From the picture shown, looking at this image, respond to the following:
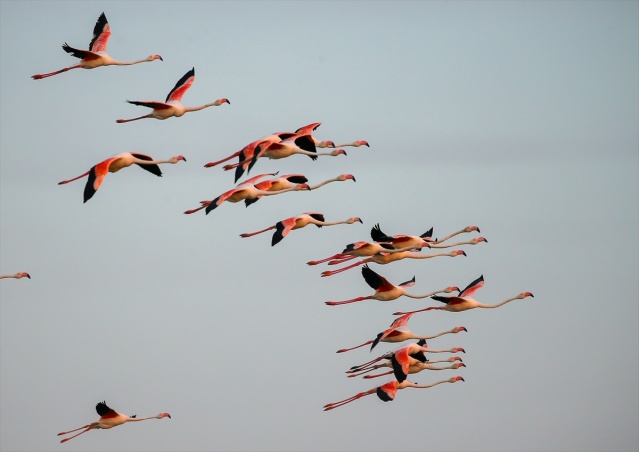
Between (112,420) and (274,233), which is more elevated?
(274,233)

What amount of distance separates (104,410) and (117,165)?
803cm

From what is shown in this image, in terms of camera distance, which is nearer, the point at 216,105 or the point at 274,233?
the point at 274,233

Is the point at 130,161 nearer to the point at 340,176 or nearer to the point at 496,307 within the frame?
the point at 340,176

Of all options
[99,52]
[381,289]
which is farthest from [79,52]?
[381,289]

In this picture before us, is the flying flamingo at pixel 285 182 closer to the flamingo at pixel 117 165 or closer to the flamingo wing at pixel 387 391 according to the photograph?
the flamingo at pixel 117 165

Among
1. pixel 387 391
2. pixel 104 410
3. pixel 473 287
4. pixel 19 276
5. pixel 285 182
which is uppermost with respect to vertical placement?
pixel 285 182

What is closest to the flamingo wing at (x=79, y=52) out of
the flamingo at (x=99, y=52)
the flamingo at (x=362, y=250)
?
the flamingo at (x=99, y=52)

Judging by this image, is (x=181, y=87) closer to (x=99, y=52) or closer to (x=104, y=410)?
(x=99, y=52)

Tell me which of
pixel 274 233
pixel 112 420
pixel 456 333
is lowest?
pixel 112 420

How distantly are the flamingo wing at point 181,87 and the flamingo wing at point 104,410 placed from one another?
8.55m

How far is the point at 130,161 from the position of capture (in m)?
46.8

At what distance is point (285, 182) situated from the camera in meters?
49.1

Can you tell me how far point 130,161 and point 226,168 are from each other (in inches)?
102

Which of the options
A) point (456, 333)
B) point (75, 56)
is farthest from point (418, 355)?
point (75, 56)
